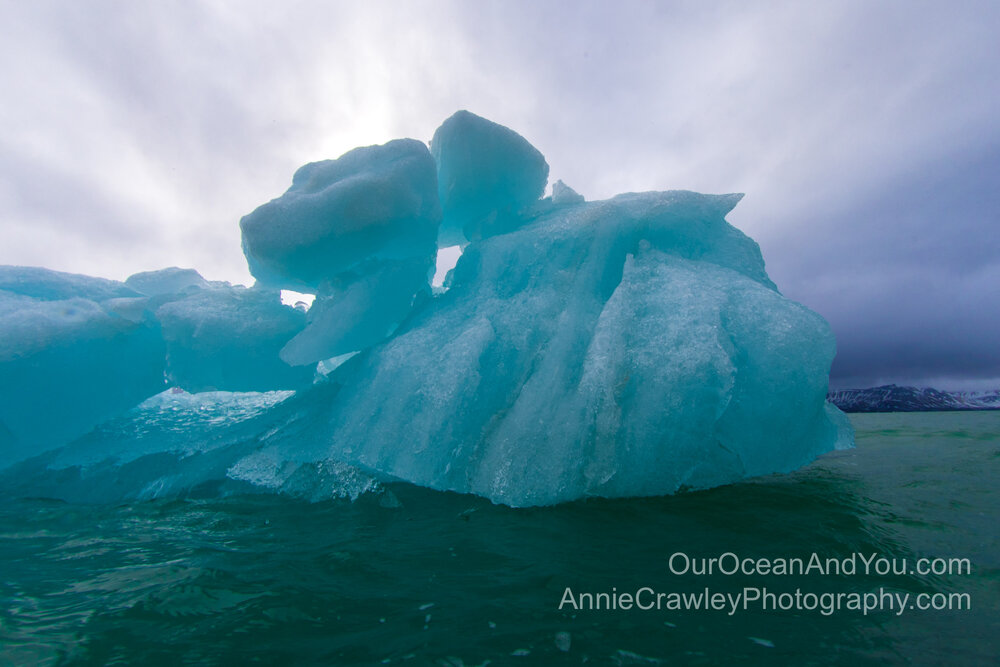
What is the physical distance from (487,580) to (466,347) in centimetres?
258

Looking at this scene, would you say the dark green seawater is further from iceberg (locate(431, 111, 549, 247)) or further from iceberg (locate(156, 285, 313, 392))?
iceberg (locate(431, 111, 549, 247))

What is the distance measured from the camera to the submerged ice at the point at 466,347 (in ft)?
13.1

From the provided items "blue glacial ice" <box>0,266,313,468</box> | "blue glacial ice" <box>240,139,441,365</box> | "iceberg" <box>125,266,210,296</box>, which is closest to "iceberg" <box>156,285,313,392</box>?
"blue glacial ice" <box>0,266,313,468</box>

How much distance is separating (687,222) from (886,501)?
348 cm

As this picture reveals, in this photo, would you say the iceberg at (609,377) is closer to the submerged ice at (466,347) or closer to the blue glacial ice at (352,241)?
the submerged ice at (466,347)

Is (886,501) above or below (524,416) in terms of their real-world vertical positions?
below

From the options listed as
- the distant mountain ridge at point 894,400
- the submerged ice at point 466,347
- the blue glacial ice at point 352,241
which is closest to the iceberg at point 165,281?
the submerged ice at point 466,347

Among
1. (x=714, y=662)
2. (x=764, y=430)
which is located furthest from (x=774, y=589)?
(x=764, y=430)

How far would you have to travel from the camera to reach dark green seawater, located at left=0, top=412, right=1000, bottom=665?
183 centimetres

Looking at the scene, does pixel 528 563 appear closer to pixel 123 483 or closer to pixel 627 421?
pixel 627 421

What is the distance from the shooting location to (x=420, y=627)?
2.01m

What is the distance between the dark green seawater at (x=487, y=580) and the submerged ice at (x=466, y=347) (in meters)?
0.51

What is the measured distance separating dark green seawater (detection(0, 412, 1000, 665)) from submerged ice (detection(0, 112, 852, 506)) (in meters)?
0.51

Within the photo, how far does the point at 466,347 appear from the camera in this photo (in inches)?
186
